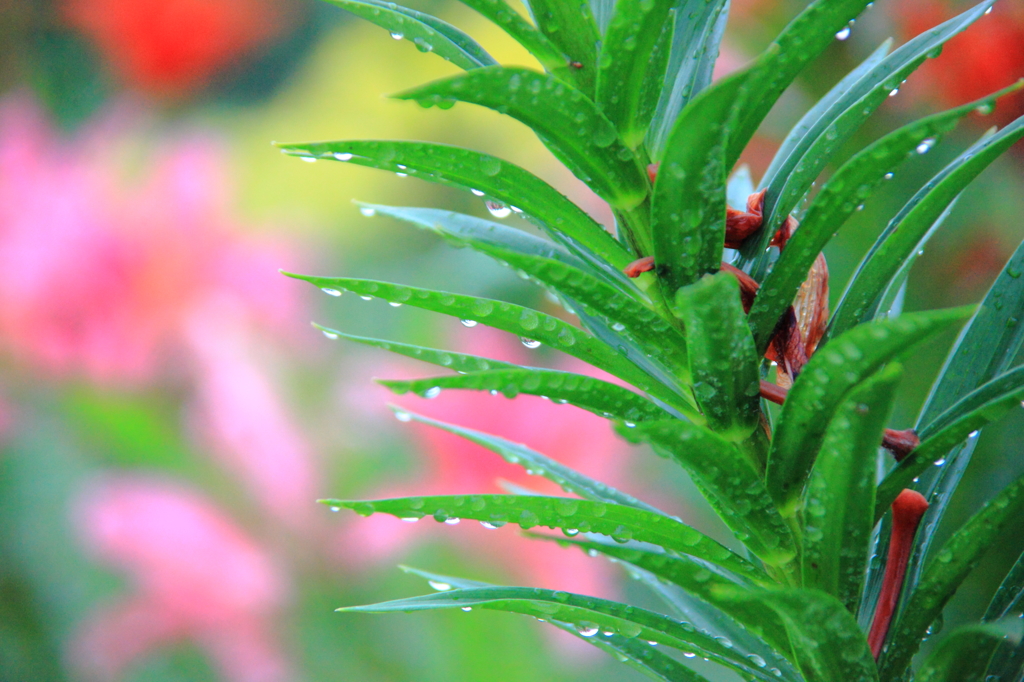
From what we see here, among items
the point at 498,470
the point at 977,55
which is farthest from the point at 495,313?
the point at 498,470

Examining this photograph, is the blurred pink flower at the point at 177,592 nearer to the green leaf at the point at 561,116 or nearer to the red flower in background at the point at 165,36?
the green leaf at the point at 561,116

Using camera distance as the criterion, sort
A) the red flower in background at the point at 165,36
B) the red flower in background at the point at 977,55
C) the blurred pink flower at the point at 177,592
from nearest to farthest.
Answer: the red flower in background at the point at 977,55, the blurred pink flower at the point at 177,592, the red flower in background at the point at 165,36

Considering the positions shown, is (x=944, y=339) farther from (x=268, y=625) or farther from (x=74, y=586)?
(x=74, y=586)

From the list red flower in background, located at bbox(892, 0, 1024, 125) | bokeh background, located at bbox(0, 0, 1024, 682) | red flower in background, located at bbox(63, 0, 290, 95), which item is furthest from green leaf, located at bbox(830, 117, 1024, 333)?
red flower in background, located at bbox(63, 0, 290, 95)

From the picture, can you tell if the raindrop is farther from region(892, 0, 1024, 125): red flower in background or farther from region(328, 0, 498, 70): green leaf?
region(892, 0, 1024, 125): red flower in background

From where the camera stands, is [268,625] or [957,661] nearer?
[957,661]

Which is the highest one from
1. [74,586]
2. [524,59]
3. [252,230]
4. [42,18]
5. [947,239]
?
[524,59]

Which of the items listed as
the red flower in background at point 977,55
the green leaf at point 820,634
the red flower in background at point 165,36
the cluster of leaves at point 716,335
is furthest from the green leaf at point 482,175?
the red flower in background at point 165,36

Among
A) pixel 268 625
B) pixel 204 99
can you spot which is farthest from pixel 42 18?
pixel 268 625
